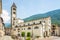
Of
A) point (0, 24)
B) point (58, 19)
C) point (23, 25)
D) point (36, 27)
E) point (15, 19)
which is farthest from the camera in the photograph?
point (15, 19)

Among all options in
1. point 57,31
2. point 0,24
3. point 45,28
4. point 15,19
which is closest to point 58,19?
point 57,31

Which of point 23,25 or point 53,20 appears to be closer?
point 23,25

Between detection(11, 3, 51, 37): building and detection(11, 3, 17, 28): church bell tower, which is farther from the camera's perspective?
detection(11, 3, 17, 28): church bell tower

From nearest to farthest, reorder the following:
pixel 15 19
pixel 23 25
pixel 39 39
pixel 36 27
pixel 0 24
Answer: pixel 0 24 → pixel 39 39 → pixel 36 27 → pixel 23 25 → pixel 15 19

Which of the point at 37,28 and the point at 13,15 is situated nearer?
the point at 37,28

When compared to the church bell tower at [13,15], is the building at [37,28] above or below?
below

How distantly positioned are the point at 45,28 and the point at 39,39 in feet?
6.30

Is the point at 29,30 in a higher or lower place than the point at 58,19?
lower

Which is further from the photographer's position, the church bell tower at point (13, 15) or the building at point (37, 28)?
the church bell tower at point (13, 15)

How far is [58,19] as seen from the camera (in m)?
15.0

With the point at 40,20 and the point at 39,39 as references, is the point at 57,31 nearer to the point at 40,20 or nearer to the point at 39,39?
the point at 40,20

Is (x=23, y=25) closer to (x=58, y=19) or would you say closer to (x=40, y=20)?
(x=40, y=20)

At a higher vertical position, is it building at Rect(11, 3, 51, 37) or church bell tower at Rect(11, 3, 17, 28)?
church bell tower at Rect(11, 3, 17, 28)

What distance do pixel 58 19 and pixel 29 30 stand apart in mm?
3793
